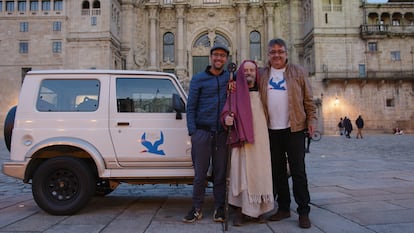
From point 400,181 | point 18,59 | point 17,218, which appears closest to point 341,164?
point 400,181

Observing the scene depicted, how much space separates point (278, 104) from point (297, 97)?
0.27 meters

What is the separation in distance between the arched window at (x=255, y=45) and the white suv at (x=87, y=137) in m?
42.8

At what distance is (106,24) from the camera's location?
39.0 metres

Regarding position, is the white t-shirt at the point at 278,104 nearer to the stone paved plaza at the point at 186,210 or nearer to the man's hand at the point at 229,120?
the man's hand at the point at 229,120

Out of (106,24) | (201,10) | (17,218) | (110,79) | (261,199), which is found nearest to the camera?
(261,199)

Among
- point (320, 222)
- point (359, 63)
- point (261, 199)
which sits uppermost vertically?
point (359, 63)

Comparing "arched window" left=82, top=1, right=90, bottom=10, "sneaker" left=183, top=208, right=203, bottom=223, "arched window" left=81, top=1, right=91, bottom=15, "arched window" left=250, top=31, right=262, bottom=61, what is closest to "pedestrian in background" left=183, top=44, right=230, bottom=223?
"sneaker" left=183, top=208, right=203, bottom=223

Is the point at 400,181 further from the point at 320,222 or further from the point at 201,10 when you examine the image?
the point at 201,10

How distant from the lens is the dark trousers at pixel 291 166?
15.1 feet

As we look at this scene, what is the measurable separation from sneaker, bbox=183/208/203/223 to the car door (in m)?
0.80

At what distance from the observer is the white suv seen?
514 centimetres

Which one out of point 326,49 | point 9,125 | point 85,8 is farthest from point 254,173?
point 85,8

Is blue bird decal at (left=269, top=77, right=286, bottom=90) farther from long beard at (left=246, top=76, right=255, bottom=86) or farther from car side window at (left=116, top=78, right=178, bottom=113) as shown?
car side window at (left=116, top=78, right=178, bottom=113)

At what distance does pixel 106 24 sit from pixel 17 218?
3711cm
